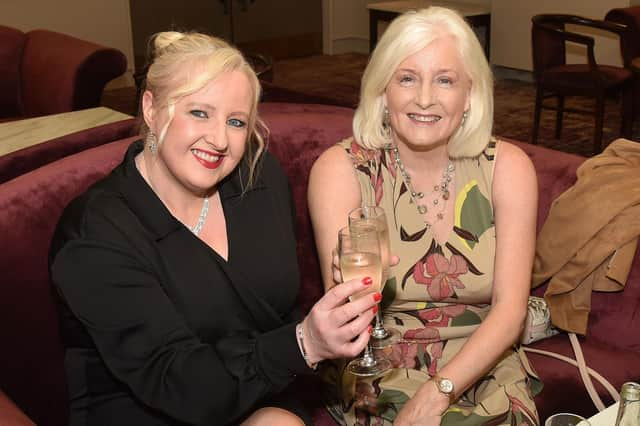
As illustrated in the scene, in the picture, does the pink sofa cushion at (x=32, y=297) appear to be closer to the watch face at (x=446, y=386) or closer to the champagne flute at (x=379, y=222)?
the champagne flute at (x=379, y=222)

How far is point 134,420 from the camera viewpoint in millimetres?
1746

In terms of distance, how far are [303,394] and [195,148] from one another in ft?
2.89

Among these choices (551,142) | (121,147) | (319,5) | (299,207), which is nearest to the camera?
(121,147)

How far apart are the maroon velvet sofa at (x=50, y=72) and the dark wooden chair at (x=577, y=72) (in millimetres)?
2898

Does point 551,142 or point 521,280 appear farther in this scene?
point 551,142

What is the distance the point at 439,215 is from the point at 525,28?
6.03 meters

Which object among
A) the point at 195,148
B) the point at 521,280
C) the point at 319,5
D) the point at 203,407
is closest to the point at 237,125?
the point at 195,148

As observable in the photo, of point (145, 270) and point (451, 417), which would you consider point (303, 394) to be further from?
point (145, 270)

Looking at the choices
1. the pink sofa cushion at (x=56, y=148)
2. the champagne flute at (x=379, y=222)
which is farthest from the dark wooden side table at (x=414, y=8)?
the champagne flute at (x=379, y=222)

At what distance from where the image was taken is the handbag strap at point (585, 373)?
7.22 ft

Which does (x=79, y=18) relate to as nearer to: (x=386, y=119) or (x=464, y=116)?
(x=386, y=119)

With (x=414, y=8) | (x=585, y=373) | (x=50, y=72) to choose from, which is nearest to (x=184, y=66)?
(x=585, y=373)

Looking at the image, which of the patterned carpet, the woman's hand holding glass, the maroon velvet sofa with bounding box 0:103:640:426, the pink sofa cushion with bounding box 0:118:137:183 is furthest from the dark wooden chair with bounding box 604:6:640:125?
the woman's hand holding glass

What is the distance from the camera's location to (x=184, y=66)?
1.70 meters
